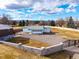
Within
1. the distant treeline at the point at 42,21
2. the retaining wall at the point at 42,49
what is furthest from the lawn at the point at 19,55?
the distant treeline at the point at 42,21

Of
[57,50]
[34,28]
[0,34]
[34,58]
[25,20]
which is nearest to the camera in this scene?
[34,58]

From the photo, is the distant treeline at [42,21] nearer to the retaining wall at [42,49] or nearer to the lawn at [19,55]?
the retaining wall at [42,49]

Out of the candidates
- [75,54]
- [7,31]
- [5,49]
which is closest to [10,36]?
[7,31]

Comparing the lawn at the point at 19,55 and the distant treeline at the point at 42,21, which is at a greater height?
the distant treeline at the point at 42,21

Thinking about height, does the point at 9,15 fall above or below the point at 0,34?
above

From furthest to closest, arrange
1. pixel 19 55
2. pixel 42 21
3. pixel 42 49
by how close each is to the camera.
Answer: pixel 42 21, pixel 42 49, pixel 19 55

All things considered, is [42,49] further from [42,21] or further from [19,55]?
[42,21]

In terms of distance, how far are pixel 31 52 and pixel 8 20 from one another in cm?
5687

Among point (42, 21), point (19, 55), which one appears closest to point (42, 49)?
point (19, 55)

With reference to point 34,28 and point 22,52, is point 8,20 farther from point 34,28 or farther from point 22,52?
point 22,52

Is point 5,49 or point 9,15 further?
point 9,15

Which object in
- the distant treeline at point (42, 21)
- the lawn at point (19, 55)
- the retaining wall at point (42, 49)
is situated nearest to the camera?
the lawn at point (19, 55)

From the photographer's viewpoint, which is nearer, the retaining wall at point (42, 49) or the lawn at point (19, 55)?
the lawn at point (19, 55)

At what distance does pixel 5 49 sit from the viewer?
20.4m
